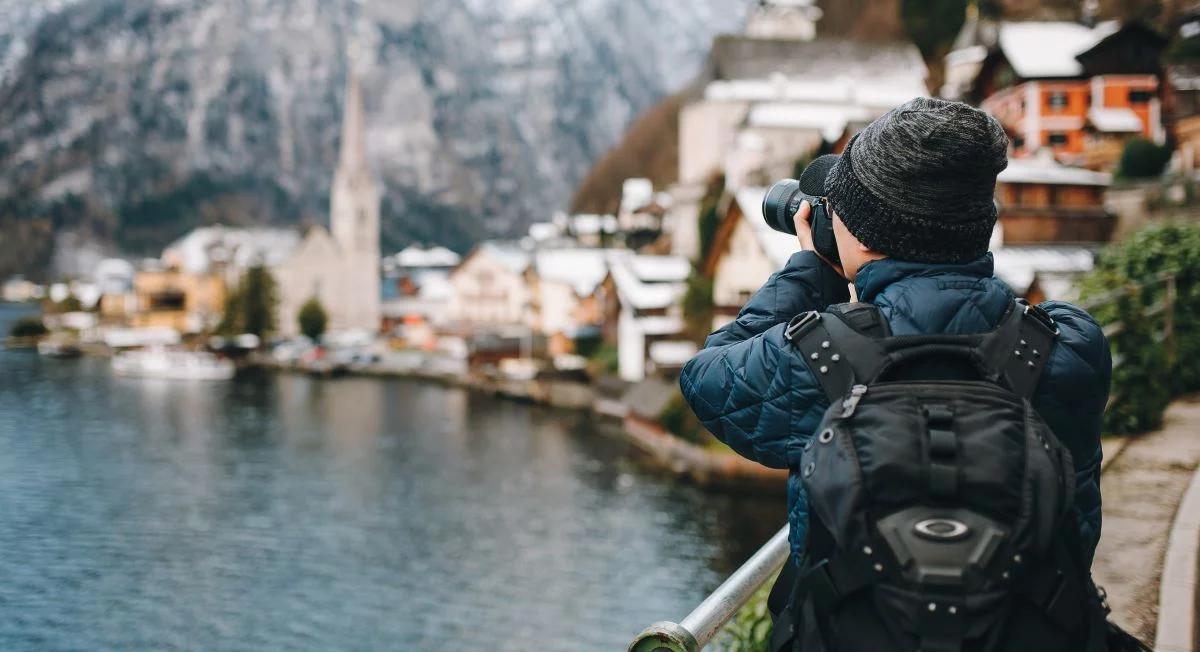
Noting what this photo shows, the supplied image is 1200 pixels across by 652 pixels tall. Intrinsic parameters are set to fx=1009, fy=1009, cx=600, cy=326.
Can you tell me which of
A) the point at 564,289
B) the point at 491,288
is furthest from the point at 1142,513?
the point at 491,288

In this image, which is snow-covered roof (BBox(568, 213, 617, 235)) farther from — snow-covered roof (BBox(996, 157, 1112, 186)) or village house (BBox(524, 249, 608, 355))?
snow-covered roof (BBox(996, 157, 1112, 186))

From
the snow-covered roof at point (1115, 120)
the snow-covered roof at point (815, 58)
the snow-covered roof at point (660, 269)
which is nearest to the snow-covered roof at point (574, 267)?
the snow-covered roof at point (660, 269)

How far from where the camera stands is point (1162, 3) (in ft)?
92.1

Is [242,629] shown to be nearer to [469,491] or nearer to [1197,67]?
[469,491]

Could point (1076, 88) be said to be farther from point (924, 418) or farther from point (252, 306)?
point (252, 306)

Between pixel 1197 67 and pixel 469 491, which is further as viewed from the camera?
pixel 1197 67

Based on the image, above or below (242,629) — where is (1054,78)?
above

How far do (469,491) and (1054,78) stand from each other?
54.2ft

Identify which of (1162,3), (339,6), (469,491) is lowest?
(469,491)

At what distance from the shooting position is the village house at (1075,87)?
71.6ft

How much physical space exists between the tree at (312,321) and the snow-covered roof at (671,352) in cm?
2959

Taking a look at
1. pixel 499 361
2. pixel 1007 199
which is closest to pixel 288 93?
pixel 499 361

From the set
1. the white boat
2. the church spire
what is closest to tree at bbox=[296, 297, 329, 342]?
the white boat

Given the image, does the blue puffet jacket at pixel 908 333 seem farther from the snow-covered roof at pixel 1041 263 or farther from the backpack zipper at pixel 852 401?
the snow-covered roof at pixel 1041 263
